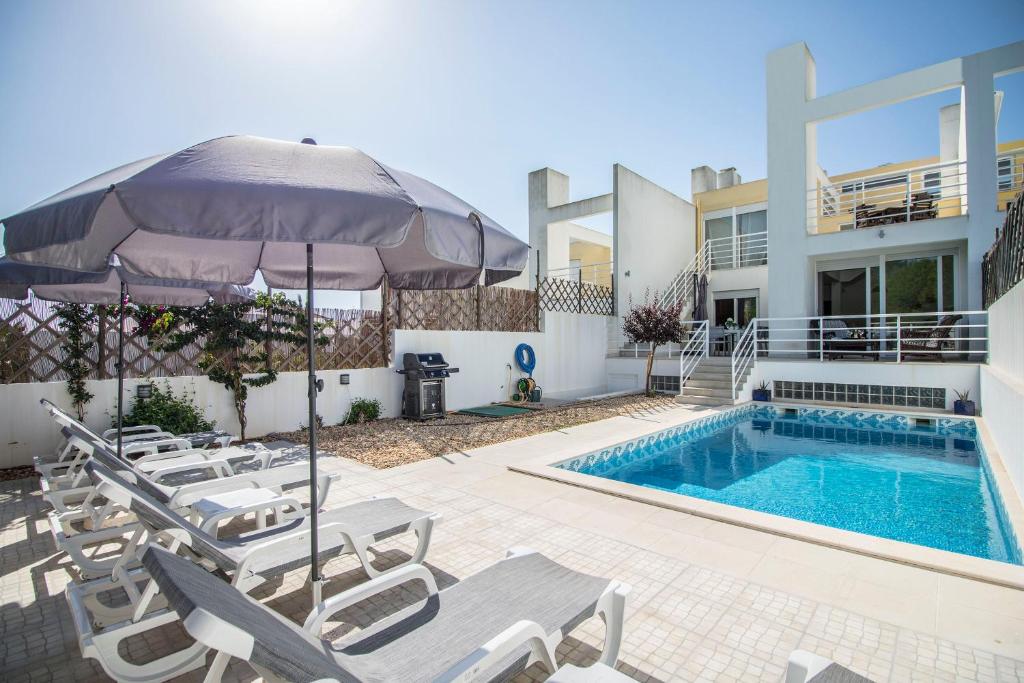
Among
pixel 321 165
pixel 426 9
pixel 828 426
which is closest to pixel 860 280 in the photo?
pixel 828 426

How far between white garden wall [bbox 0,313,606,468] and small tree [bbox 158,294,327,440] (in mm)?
231

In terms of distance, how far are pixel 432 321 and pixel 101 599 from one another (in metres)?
8.21

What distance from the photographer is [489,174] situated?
44.5 feet

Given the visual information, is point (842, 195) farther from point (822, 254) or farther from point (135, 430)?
point (135, 430)

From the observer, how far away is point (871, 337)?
13086mm

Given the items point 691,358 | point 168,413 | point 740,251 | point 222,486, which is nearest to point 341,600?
point 222,486

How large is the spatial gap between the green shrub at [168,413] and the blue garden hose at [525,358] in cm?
704

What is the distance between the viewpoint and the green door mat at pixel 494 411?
10.3 meters

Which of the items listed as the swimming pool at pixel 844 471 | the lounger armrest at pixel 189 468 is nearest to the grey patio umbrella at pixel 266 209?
the lounger armrest at pixel 189 468

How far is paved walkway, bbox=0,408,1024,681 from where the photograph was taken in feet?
7.97

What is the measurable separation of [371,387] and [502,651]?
27.7 ft

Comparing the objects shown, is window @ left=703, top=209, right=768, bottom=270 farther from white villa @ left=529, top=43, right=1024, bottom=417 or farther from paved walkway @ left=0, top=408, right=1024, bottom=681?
paved walkway @ left=0, top=408, right=1024, bottom=681

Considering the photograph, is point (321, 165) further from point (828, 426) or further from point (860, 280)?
point (860, 280)

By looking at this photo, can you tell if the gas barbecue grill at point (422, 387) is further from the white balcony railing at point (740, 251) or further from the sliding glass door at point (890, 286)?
the white balcony railing at point (740, 251)
